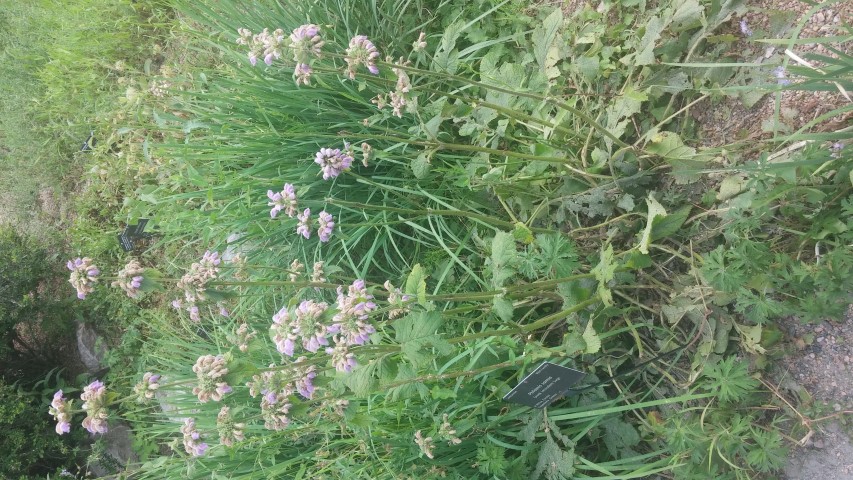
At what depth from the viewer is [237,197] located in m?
2.46

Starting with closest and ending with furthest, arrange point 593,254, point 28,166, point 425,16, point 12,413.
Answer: point 593,254, point 425,16, point 12,413, point 28,166

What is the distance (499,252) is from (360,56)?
2.12 ft

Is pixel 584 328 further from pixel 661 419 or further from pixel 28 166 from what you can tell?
pixel 28 166

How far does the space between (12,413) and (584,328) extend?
10.8 ft

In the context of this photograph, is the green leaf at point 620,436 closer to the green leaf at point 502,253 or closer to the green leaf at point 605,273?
the green leaf at point 605,273

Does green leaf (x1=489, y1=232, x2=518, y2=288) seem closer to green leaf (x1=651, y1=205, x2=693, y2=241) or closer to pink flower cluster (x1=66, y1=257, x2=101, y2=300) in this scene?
green leaf (x1=651, y1=205, x2=693, y2=241)

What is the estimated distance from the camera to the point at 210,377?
1.32 meters

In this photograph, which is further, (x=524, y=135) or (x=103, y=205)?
(x=103, y=205)

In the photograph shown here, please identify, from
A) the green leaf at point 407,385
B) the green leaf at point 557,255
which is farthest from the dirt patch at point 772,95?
the green leaf at point 407,385

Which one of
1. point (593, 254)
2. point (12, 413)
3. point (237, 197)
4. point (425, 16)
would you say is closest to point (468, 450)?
point (593, 254)

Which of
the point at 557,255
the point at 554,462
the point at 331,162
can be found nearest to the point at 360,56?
the point at 331,162

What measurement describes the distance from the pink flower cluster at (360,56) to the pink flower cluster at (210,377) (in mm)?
776

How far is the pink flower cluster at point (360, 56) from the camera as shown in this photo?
1499mm

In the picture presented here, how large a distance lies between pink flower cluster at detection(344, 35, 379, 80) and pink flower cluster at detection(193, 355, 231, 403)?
776 mm
